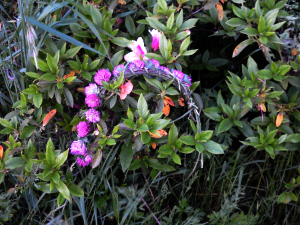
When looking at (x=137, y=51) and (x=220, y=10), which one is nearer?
(x=137, y=51)

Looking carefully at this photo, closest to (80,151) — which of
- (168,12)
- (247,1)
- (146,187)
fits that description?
(146,187)

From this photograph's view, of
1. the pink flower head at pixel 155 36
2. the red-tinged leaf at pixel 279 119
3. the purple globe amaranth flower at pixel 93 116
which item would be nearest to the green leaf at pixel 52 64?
the purple globe amaranth flower at pixel 93 116

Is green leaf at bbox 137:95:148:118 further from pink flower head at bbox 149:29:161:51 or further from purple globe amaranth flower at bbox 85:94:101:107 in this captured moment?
pink flower head at bbox 149:29:161:51

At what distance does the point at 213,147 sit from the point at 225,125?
19cm

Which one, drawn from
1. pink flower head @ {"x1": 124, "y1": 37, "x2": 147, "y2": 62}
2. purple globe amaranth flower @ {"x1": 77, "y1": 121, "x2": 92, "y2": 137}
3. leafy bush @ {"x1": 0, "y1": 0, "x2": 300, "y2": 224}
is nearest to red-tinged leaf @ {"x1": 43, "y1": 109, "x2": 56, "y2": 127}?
leafy bush @ {"x1": 0, "y1": 0, "x2": 300, "y2": 224}

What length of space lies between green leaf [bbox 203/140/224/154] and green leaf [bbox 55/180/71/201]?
570 millimetres

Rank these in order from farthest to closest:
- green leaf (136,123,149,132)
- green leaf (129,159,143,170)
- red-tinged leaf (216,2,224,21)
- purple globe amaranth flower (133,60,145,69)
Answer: red-tinged leaf (216,2,224,21) → green leaf (129,159,143,170) → purple globe amaranth flower (133,60,145,69) → green leaf (136,123,149,132)

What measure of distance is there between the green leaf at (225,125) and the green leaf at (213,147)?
5.2 inches

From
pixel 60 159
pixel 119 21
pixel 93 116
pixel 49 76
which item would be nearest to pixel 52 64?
pixel 49 76

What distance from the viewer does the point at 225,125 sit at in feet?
4.70

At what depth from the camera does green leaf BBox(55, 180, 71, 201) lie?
124 cm

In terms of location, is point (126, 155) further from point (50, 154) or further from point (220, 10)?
point (220, 10)

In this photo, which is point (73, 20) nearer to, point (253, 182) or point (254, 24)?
point (254, 24)

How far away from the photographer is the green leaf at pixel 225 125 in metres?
1.42
